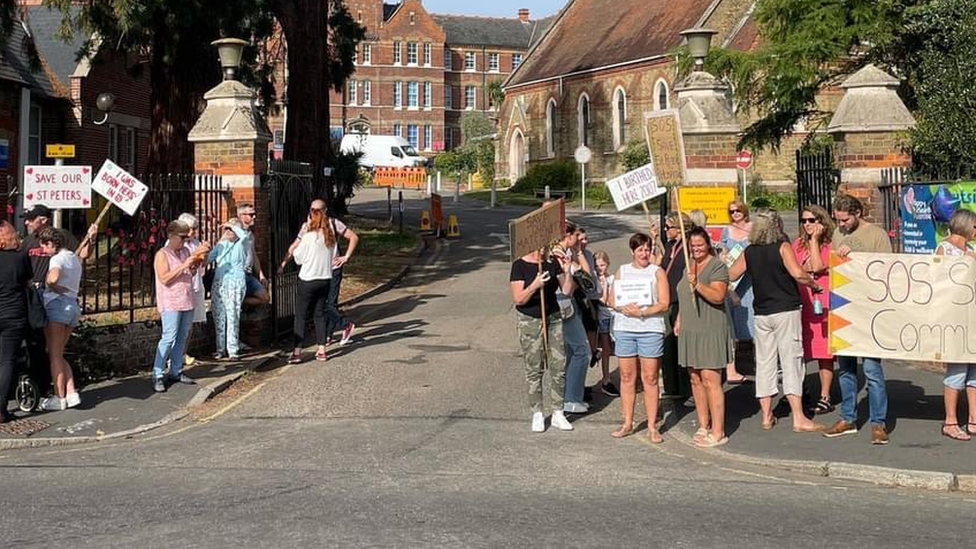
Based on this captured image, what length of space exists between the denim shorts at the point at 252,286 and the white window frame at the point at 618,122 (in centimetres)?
4569

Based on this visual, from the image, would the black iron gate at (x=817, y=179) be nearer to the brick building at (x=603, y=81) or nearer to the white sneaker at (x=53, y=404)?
the white sneaker at (x=53, y=404)

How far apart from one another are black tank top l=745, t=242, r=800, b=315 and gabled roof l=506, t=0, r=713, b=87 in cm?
4375

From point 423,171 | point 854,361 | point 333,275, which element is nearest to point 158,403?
point 333,275

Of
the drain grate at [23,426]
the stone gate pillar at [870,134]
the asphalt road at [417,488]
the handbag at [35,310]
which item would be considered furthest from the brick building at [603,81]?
the drain grate at [23,426]

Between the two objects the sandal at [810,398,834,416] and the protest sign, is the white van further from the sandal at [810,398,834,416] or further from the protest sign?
the sandal at [810,398,834,416]

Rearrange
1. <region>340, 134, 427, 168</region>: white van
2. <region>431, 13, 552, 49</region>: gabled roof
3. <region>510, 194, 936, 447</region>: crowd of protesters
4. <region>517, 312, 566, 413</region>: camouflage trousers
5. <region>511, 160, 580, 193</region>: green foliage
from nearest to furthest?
<region>510, 194, 936, 447</region>: crowd of protesters, <region>517, 312, 566, 413</region>: camouflage trousers, <region>511, 160, 580, 193</region>: green foliage, <region>340, 134, 427, 168</region>: white van, <region>431, 13, 552, 49</region>: gabled roof

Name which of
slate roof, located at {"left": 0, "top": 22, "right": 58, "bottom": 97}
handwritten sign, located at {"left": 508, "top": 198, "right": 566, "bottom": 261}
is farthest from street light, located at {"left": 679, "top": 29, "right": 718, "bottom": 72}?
→ slate roof, located at {"left": 0, "top": 22, "right": 58, "bottom": 97}

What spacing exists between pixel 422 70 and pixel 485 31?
26.2ft

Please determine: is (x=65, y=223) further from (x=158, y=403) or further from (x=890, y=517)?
(x=890, y=517)

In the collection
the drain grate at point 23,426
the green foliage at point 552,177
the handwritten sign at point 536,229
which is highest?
the green foliage at point 552,177

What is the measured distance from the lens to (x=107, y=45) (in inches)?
774

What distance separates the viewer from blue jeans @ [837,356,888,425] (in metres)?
9.00

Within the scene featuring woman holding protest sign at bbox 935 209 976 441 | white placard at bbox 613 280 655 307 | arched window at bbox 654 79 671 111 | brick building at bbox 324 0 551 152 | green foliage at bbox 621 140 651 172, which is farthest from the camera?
brick building at bbox 324 0 551 152

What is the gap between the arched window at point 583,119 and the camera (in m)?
60.9
